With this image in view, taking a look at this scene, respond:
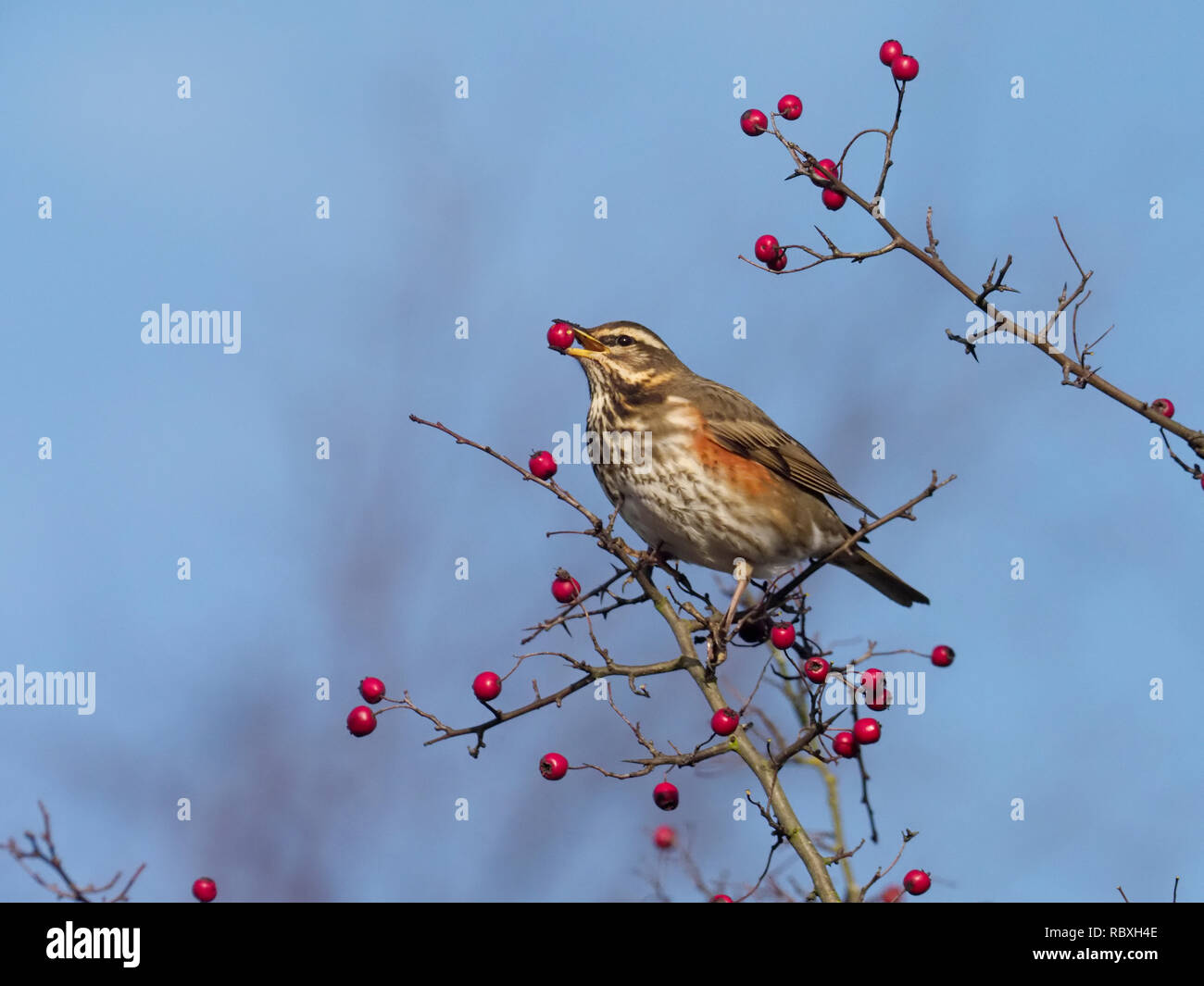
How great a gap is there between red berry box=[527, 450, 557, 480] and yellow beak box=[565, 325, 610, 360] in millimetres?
1803

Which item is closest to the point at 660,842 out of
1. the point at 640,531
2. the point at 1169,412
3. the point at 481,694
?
the point at 640,531

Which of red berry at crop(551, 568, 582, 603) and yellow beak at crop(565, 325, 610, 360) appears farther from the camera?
yellow beak at crop(565, 325, 610, 360)

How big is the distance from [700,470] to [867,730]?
2224mm

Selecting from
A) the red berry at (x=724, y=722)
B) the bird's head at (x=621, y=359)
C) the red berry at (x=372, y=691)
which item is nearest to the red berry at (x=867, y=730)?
the red berry at (x=724, y=722)

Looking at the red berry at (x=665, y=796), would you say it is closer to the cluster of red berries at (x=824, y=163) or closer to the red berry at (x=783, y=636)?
the red berry at (x=783, y=636)

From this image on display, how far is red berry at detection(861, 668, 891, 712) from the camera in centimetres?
470

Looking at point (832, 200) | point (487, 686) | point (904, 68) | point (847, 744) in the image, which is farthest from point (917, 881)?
point (904, 68)

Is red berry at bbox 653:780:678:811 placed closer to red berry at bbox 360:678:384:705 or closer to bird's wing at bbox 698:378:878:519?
red berry at bbox 360:678:384:705

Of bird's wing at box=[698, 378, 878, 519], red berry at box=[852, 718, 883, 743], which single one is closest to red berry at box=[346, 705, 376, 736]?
red berry at box=[852, 718, 883, 743]

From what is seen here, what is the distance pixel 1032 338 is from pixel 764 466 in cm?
304

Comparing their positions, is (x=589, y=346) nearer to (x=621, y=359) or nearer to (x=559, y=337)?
(x=621, y=359)
